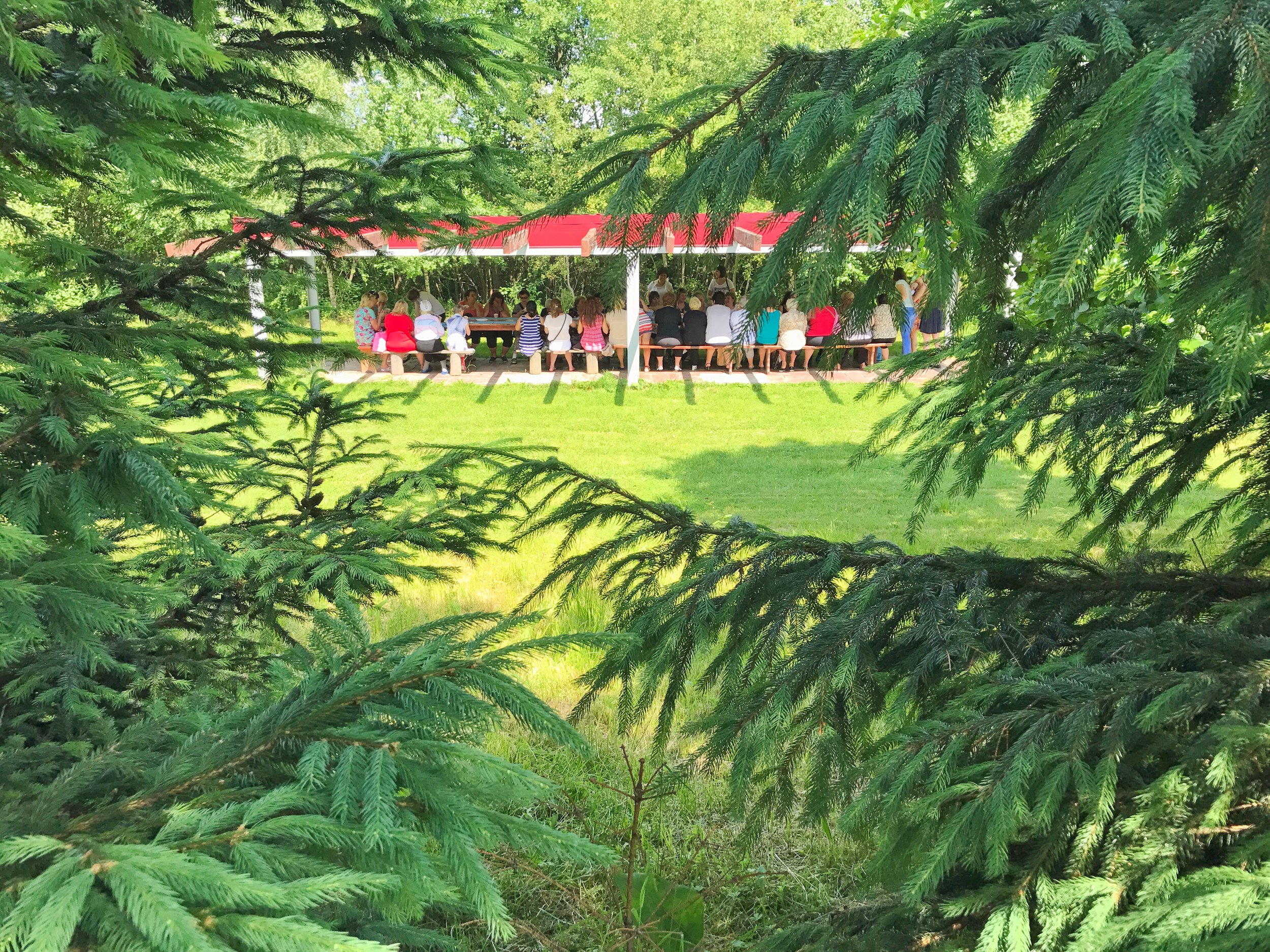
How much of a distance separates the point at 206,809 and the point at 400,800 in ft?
0.93

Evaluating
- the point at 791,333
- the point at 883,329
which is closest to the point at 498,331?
the point at 791,333

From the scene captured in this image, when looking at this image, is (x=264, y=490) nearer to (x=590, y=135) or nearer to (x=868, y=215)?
(x=868, y=215)

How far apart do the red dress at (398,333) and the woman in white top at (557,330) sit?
2493 millimetres

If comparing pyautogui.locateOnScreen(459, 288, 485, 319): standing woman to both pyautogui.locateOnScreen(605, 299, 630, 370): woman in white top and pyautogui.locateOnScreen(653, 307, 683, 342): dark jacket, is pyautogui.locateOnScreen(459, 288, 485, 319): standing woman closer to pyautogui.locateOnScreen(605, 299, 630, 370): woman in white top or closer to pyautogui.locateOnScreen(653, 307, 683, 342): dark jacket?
pyautogui.locateOnScreen(605, 299, 630, 370): woman in white top

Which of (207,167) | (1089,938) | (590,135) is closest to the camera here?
(1089,938)

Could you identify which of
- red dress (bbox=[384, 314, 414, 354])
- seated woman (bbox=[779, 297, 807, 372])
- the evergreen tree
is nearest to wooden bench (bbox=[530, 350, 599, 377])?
red dress (bbox=[384, 314, 414, 354])

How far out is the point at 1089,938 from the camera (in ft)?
4.53

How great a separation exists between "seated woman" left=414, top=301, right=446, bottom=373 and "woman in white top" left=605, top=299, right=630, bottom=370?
10.1 feet

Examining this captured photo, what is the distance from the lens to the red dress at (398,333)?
1659cm

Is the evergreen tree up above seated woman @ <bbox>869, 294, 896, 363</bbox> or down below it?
below

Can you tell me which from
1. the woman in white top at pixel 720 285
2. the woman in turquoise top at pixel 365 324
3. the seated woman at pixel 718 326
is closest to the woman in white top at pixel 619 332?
the seated woman at pixel 718 326

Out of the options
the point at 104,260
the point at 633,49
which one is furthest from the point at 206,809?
the point at 633,49

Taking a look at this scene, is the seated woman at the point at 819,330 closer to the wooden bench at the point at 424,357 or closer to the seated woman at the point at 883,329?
the seated woman at the point at 883,329

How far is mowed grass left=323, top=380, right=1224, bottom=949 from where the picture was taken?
3809 mm
